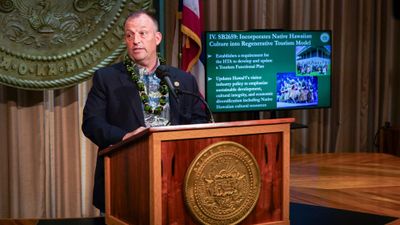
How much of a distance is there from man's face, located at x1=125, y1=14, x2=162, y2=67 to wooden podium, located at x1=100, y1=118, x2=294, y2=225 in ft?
1.52

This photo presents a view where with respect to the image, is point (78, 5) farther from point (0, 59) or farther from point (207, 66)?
point (207, 66)

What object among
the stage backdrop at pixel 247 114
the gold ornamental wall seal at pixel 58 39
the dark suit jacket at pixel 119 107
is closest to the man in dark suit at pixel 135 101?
→ the dark suit jacket at pixel 119 107

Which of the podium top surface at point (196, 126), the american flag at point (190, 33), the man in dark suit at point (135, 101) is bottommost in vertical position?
the podium top surface at point (196, 126)

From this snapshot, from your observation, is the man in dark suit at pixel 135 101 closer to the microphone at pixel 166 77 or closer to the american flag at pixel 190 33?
the microphone at pixel 166 77

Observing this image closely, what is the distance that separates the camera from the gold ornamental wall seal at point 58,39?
11.1 ft

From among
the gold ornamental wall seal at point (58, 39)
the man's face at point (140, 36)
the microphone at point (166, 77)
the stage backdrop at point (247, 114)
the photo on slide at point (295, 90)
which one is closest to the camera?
the microphone at point (166, 77)

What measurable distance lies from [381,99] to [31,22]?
9.26ft

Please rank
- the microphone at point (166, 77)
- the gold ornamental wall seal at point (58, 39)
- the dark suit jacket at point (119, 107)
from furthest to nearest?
the gold ornamental wall seal at point (58, 39) < the dark suit jacket at point (119, 107) < the microphone at point (166, 77)

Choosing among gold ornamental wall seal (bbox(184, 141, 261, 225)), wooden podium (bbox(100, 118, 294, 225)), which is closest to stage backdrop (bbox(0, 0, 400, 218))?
wooden podium (bbox(100, 118, 294, 225))

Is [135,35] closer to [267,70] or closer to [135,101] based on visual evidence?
[135,101]

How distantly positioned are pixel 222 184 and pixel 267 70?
2332mm

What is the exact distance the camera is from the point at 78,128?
373 centimetres

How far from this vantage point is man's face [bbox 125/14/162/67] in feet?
6.67

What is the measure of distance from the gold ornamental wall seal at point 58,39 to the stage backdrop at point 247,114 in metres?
0.18
